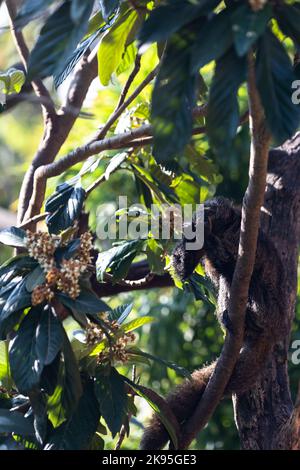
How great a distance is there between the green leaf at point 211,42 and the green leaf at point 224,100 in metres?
0.04

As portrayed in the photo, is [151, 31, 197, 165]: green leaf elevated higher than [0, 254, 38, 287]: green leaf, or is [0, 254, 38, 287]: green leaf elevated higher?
[151, 31, 197, 165]: green leaf

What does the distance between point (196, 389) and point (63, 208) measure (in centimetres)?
115

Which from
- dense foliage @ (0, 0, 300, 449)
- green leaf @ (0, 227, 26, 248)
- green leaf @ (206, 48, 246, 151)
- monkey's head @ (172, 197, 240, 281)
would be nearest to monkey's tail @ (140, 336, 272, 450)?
dense foliage @ (0, 0, 300, 449)

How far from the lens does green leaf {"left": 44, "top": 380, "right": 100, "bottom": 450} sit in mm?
2570

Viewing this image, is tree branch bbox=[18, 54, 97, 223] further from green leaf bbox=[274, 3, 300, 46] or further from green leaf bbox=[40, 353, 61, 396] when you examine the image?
green leaf bbox=[274, 3, 300, 46]

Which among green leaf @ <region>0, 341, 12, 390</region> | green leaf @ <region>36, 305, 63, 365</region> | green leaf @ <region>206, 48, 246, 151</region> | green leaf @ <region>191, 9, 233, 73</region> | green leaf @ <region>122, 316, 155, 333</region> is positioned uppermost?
green leaf @ <region>191, 9, 233, 73</region>

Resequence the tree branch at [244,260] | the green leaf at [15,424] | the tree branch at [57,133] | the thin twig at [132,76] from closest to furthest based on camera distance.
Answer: the tree branch at [244,260] → the green leaf at [15,424] → the thin twig at [132,76] → the tree branch at [57,133]

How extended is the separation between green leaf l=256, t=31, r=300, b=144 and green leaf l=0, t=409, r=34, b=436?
1.32m

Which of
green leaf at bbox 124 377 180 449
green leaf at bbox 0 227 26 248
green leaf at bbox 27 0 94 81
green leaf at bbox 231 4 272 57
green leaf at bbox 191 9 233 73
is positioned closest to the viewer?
green leaf at bbox 231 4 272 57

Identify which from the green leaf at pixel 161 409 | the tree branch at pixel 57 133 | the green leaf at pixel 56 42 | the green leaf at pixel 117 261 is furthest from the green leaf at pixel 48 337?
the tree branch at pixel 57 133

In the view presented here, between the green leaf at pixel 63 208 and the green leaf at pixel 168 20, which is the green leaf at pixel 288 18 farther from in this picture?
the green leaf at pixel 63 208

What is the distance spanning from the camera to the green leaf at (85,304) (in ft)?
7.91

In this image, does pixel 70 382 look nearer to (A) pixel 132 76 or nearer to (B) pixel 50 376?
(B) pixel 50 376
